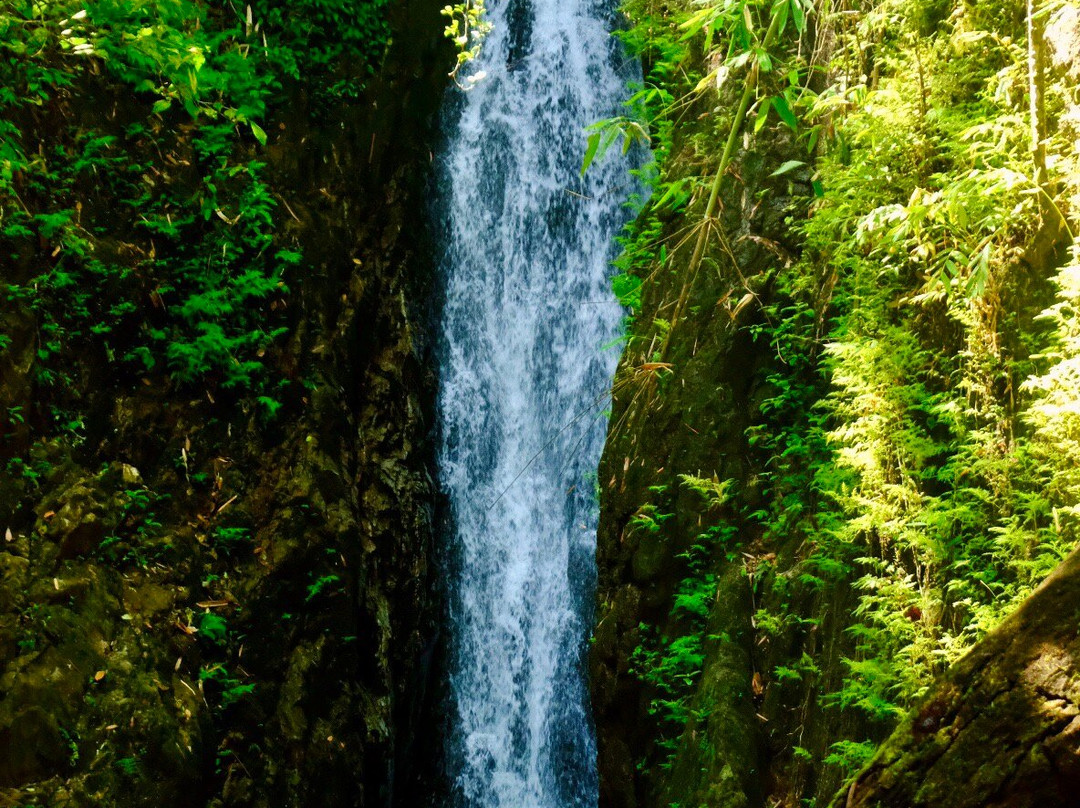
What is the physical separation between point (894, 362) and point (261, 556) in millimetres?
4765

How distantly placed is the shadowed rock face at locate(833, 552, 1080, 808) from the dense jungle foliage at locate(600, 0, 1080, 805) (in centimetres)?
101

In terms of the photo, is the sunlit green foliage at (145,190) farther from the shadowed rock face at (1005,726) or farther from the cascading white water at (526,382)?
the shadowed rock face at (1005,726)

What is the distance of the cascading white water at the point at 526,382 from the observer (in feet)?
27.4

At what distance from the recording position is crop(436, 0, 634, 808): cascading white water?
27.4ft

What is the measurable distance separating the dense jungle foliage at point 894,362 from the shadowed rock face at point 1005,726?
1.01 meters

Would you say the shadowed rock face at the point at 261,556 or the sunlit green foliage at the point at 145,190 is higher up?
the sunlit green foliage at the point at 145,190

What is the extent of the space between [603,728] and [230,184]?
5.50m

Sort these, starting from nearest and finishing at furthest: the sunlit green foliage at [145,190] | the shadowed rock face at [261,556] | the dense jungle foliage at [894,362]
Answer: the dense jungle foliage at [894,362], the shadowed rock face at [261,556], the sunlit green foliage at [145,190]

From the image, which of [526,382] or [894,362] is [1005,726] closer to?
[894,362]

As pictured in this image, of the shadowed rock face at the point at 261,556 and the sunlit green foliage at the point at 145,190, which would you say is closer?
the shadowed rock face at the point at 261,556

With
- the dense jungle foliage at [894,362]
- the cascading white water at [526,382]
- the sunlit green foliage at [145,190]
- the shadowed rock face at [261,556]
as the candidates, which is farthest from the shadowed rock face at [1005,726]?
the cascading white water at [526,382]

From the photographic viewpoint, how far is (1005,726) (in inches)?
63.9

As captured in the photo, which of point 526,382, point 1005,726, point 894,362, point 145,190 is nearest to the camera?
point 1005,726

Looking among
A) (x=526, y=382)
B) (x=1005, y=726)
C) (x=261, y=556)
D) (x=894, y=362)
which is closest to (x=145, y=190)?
(x=261, y=556)
